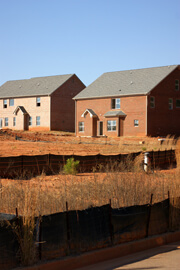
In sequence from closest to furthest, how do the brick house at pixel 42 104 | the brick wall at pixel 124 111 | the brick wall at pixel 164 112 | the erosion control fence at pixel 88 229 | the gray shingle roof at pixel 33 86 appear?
the erosion control fence at pixel 88 229, the brick wall at pixel 124 111, the brick wall at pixel 164 112, the brick house at pixel 42 104, the gray shingle roof at pixel 33 86

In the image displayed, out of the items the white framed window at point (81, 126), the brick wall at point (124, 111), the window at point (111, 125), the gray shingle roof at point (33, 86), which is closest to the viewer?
the brick wall at point (124, 111)

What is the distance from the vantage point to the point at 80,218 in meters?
8.45

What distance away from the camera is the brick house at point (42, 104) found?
55.4m

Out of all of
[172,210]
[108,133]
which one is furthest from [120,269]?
[108,133]

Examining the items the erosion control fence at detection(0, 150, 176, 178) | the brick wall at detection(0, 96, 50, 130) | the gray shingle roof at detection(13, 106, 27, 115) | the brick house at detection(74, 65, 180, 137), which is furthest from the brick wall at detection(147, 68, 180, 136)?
the erosion control fence at detection(0, 150, 176, 178)

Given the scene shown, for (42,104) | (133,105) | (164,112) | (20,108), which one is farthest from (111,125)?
(20,108)

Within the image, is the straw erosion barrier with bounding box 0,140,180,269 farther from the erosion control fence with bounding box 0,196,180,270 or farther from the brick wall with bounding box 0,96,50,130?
the brick wall with bounding box 0,96,50,130

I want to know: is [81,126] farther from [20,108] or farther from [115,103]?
[20,108]

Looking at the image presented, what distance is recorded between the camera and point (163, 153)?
79.3ft

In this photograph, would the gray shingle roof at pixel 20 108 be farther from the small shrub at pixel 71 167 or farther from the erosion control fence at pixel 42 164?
the small shrub at pixel 71 167

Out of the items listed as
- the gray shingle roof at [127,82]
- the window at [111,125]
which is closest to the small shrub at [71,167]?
the gray shingle roof at [127,82]

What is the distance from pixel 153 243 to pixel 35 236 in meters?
3.41

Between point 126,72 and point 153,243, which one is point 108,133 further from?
point 153,243

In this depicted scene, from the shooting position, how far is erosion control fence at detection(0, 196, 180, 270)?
7.52 m
